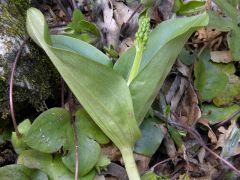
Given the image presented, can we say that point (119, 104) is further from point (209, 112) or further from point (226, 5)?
point (226, 5)

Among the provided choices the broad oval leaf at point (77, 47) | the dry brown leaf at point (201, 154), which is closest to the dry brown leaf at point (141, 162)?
the dry brown leaf at point (201, 154)

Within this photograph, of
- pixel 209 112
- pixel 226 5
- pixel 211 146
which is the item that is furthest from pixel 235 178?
pixel 226 5

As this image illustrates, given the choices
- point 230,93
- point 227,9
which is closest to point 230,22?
point 227,9

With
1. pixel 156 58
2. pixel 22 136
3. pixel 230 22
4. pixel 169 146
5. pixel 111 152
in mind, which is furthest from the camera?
pixel 230 22

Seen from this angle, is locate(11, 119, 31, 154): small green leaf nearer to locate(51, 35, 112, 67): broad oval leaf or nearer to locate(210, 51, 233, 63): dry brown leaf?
locate(51, 35, 112, 67): broad oval leaf

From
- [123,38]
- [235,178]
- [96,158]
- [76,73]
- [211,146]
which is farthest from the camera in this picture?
[123,38]

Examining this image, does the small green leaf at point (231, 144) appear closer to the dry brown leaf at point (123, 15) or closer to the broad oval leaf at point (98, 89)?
the broad oval leaf at point (98, 89)

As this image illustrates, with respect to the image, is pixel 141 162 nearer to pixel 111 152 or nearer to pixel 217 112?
pixel 111 152
